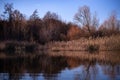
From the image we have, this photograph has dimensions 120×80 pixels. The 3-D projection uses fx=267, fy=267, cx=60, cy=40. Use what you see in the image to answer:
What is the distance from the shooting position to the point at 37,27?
47500 millimetres

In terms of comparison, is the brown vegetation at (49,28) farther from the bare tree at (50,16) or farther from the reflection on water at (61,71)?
the reflection on water at (61,71)

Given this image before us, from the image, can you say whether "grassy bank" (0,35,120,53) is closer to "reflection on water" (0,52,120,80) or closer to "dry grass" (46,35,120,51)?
"dry grass" (46,35,120,51)

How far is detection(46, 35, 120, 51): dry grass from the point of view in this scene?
2877 cm

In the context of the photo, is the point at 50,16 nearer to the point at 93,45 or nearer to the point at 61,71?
the point at 93,45

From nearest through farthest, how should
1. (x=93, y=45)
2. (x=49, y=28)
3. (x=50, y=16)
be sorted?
(x=93, y=45), (x=49, y=28), (x=50, y=16)

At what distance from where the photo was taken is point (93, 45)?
2977cm

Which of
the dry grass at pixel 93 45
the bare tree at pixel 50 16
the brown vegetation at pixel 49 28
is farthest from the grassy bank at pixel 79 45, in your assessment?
the bare tree at pixel 50 16

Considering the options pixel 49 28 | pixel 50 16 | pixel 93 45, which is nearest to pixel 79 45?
pixel 93 45

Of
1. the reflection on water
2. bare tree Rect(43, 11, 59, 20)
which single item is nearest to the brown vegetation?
bare tree Rect(43, 11, 59, 20)

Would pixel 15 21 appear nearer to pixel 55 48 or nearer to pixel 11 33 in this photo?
pixel 11 33

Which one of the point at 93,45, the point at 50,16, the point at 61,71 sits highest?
the point at 50,16

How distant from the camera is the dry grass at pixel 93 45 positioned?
2877cm

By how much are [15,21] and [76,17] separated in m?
11.0

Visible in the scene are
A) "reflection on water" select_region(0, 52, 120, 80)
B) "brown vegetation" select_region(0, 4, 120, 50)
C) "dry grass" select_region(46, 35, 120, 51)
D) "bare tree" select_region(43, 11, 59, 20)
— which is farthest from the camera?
"bare tree" select_region(43, 11, 59, 20)
